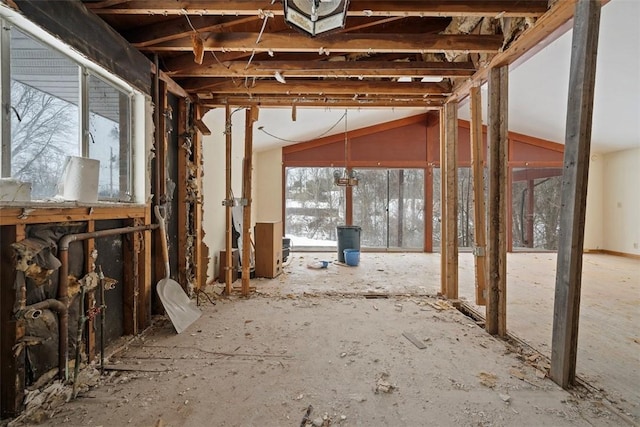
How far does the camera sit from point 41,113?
1.64 m

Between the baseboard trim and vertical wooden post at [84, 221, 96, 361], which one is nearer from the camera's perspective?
vertical wooden post at [84, 221, 96, 361]

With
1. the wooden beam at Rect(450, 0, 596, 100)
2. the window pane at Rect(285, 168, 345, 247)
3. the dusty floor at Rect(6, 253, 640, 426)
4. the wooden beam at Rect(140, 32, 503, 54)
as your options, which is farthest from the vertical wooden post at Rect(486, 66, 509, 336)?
the window pane at Rect(285, 168, 345, 247)

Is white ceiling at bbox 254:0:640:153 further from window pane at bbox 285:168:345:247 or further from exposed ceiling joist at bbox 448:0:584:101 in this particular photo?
exposed ceiling joist at bbox 448:0:584:101

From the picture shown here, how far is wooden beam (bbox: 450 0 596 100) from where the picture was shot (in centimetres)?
182

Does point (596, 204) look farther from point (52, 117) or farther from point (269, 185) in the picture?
point (52, 117)

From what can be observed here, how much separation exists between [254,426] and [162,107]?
8.56 feet

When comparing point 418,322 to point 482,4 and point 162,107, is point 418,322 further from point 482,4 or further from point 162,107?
point 162,107

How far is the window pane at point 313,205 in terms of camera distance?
24.1 feet

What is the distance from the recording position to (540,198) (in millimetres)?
7328

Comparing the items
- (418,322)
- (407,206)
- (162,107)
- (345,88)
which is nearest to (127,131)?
(162,107)

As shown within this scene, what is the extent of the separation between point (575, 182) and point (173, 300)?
9.96ft

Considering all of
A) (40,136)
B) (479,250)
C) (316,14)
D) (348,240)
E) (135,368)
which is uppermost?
(316,14)

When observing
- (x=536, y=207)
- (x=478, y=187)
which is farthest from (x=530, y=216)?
(x=478, y=187)

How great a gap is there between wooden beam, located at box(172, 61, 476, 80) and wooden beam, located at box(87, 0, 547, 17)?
78 centimetres
